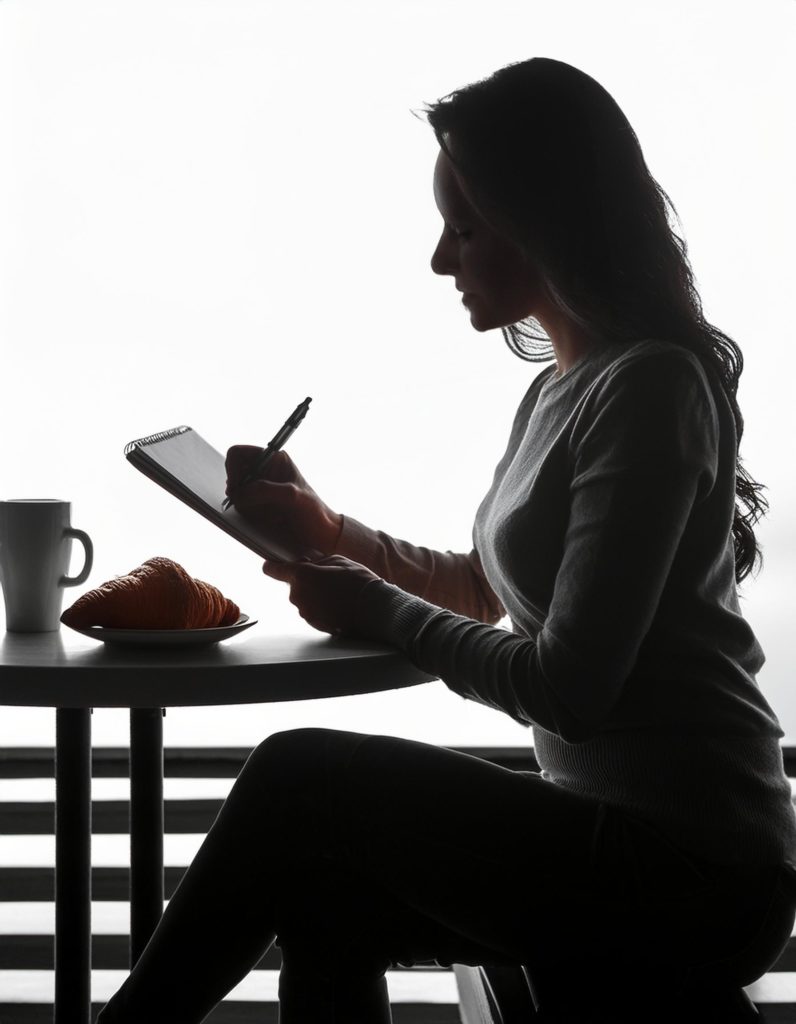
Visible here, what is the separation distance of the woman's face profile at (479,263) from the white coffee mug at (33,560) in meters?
0.50

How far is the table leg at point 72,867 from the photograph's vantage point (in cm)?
128

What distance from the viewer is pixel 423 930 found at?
98cm

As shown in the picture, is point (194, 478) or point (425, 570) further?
point (425, 570)

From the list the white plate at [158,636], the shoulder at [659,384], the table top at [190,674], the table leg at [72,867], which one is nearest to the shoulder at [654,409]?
the shoulder at [659,384]

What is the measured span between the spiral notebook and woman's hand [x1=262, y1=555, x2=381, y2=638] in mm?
66

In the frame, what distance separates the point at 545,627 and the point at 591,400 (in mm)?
218

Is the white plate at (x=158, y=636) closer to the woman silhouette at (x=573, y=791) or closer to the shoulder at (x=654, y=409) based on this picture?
the woman silhouette at (x=573, y=791)

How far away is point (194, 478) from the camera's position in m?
1.24

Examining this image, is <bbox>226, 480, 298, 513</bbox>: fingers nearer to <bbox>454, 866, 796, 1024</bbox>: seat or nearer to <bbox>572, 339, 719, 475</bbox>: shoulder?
<bbox>572, 339, 719, 475</bbox>: shoulder

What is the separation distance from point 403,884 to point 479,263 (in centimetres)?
62

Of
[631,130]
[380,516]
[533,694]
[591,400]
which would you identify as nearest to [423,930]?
[533,694]

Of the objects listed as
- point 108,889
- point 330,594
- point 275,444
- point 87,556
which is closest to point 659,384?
point 330,594

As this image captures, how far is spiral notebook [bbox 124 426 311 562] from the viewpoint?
1.16m

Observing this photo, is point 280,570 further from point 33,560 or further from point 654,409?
point 654,409
